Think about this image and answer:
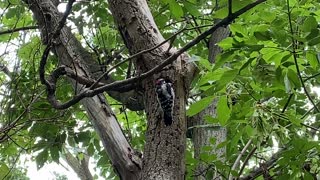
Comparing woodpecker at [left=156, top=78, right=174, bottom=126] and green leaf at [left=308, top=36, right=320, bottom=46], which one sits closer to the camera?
green leaf at [left=308, top=36, right=320, bottom=46]

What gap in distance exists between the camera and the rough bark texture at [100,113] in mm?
1561

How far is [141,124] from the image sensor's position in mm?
2613

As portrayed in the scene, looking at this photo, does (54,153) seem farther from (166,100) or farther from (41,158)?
(166,100)

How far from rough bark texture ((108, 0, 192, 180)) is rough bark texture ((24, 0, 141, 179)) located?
0.30ft

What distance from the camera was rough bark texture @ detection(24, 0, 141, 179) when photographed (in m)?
1.56

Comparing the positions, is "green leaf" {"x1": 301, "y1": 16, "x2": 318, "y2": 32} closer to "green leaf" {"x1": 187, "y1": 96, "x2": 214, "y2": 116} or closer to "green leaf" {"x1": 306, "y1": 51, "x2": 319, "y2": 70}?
"green leaf" {"x1": 306, "y1": 51, "x2": 319, "y2": 70}

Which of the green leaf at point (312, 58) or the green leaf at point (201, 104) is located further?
the green leaf at point (201, 104)

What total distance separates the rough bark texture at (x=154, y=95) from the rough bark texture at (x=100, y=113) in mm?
92

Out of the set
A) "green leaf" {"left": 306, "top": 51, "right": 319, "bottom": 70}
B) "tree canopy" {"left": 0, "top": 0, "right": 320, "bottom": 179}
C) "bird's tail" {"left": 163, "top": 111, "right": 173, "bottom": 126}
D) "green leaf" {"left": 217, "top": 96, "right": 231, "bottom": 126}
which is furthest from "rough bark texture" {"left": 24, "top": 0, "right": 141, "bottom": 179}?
"green leaf" {"left": 306, "top": 51, "right": 319, "bottom": 70}

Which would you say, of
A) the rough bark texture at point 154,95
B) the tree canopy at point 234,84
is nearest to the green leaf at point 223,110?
the tree canopy at point 234,84

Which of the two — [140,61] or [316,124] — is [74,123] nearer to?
[140,61]

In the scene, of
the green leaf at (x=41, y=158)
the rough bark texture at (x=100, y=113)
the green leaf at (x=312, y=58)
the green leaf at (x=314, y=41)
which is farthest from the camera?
the green leaf at (x=41, y=158)

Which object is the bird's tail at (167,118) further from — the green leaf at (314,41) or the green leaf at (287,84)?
the green leaf at (314,41)

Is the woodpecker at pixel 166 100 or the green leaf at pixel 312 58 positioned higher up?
the woodpecker at pixel 166 100
